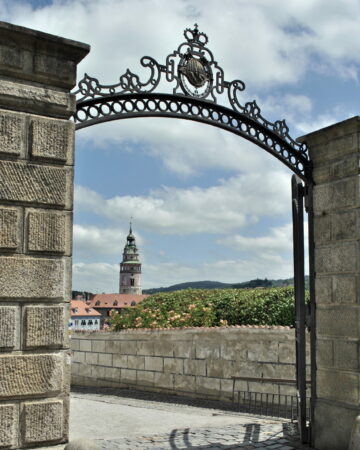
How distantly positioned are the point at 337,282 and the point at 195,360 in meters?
5.46

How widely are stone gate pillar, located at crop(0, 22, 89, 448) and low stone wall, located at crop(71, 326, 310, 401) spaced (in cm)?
645

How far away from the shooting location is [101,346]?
1378 centimetres

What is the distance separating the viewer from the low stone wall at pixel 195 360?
10383mm

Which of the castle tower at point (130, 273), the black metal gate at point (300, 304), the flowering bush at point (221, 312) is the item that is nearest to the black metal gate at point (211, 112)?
the black metal gate at point (300, 304)

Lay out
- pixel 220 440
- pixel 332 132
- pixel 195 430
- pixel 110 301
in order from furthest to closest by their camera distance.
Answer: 1. pixel 110 301
2. pixel 195 430
3. pixel 220 440
4. pixel 332 132

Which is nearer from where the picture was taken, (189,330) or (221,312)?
(189,330)

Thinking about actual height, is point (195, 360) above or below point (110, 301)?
above

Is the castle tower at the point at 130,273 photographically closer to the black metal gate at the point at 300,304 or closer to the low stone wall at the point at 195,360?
the low stone wall at the point at 195,360

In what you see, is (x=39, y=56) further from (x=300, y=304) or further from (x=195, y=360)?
(x=195, y=360)

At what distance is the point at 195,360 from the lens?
1151 centimetres

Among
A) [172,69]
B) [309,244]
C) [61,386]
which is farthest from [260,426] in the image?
[172,69]

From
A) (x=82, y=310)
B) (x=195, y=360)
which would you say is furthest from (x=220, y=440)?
(x=82, y=310)

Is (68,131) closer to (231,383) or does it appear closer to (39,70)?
(39,70)

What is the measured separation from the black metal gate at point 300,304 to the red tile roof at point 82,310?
106978 mm
